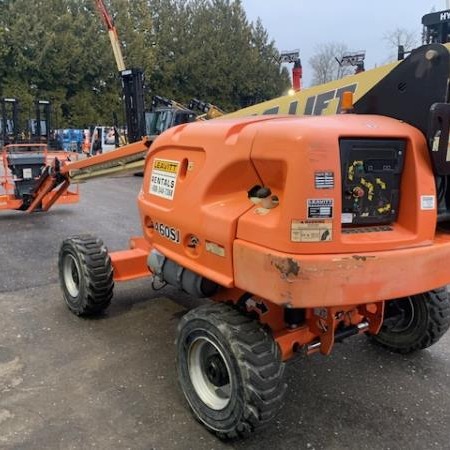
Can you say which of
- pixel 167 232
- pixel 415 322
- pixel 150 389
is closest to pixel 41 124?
pixel 167 232

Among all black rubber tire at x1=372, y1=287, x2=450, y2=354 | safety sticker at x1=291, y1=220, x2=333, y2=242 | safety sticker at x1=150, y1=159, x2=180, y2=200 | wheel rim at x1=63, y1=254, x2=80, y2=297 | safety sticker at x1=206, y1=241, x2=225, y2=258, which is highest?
safety sticker at x1=150, y1=159, x2=180, y2=200

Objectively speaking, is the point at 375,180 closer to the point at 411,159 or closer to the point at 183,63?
the point at 411,159

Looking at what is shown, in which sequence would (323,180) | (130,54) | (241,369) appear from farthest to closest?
(130,54) < (241,369) < (323,180)

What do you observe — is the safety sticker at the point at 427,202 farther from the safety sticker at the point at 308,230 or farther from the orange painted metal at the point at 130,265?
the orange painted metal at the point at 130,265

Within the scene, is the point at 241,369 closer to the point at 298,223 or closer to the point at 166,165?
the point at 298,223

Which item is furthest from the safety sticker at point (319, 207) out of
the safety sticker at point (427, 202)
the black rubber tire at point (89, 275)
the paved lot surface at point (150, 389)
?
the black rubber tire at point (89, 275)

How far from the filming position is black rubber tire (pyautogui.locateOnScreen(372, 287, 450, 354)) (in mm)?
3570

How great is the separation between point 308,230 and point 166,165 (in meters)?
1.25

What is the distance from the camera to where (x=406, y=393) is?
3.30m

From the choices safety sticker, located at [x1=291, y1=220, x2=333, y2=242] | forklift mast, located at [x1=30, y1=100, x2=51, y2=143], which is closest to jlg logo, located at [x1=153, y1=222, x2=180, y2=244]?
safety sticker, located at [x1=291, y1=220, x2=333, y2=242]

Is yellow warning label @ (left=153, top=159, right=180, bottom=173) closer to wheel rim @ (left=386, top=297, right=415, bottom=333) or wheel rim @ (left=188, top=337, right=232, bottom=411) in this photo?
wheel rim @ (left=188, top=337, right=232, bottom=411)

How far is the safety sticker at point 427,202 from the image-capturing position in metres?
2.54

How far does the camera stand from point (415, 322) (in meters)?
3.71

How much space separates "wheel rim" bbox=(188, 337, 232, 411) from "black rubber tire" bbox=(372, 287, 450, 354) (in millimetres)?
1332
